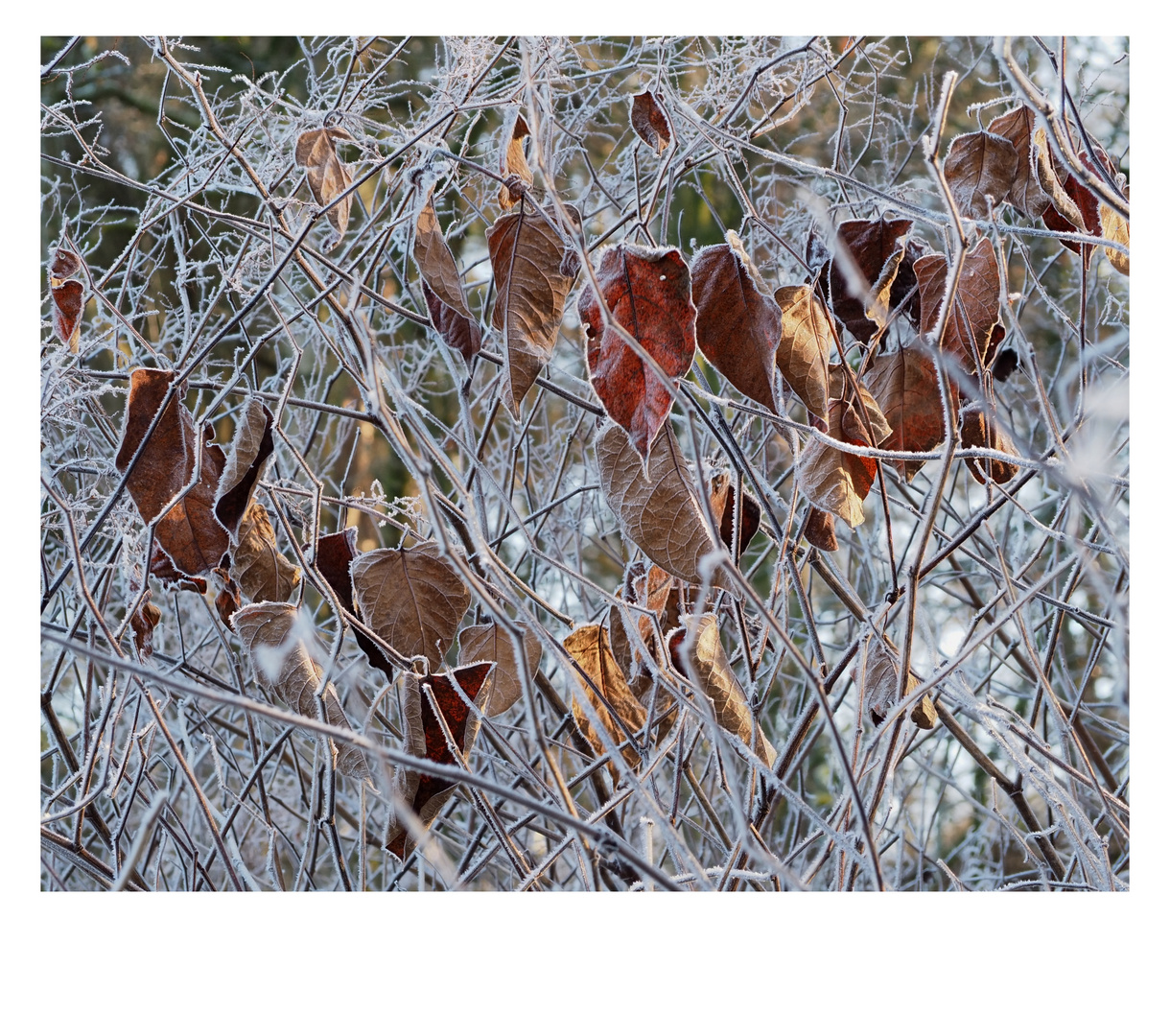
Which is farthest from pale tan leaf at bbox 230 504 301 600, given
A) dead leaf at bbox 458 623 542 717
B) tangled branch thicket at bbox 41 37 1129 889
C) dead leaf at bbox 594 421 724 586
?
dead leaf at bbox 594 421 724 586

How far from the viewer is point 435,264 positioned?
0.66 m

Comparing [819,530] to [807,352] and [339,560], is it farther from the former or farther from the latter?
[339,560]

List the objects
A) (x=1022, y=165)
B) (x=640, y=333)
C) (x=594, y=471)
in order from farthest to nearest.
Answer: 1. (x=594, y=471)
2. (x=1022, y=165)
3. (x=640, y=333)

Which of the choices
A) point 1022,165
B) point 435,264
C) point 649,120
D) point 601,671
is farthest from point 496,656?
point 1022,165

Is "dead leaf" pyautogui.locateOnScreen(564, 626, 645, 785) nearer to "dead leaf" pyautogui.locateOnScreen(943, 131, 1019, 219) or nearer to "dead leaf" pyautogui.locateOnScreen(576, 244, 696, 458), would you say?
"dead leaf" pyautogui.locateOnScreen(576, 244, 696, 458)

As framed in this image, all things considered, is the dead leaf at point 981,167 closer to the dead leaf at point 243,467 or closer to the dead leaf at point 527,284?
the dead leaf at point 527,284

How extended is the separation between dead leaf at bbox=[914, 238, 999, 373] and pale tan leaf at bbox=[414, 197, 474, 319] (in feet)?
1.00

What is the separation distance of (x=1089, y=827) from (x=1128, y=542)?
8.3 inches

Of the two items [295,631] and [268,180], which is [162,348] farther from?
[295,631]

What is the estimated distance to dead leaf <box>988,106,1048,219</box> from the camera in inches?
27.0

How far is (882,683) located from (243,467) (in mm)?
449

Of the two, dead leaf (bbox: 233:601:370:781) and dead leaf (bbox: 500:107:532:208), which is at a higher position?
dead leaf (bbox: 500:107:532:208)

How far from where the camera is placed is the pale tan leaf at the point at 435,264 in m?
0.65
